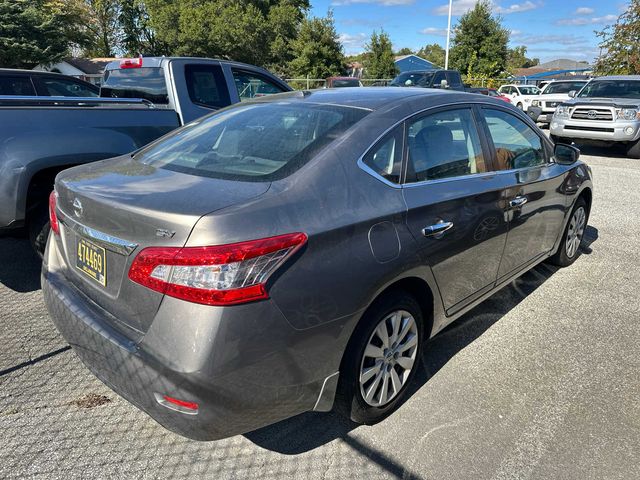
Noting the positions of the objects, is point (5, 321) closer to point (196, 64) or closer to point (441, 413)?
point (441, 413)

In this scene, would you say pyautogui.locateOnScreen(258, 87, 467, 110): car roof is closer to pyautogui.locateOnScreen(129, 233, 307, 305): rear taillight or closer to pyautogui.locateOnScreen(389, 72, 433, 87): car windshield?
pyautogui.locateOnScreen(129, 233, 307, 305): rear taillight

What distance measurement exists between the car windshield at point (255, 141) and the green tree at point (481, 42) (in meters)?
40.0

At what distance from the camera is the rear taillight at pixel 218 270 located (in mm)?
1822

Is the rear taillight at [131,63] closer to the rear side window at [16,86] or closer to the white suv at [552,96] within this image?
the rear side window at [16,86]

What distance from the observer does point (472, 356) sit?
3.32 m

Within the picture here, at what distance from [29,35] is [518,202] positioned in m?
39.8

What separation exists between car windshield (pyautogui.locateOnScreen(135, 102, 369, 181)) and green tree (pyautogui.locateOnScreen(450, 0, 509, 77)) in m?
40.0

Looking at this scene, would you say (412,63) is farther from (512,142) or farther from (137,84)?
(512,142)

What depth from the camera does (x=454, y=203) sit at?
279cm

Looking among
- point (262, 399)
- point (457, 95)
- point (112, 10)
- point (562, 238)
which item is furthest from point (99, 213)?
point (112, 10)

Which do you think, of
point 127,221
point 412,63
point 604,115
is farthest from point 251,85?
point 412,63

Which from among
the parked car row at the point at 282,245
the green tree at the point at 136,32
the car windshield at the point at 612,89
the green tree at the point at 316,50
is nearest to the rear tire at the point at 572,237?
the parked car row at the point at 282,245

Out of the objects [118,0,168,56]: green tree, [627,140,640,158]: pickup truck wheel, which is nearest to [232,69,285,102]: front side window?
[627,140,640,158]: pickup truck wheel

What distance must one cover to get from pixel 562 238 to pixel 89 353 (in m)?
4.06
